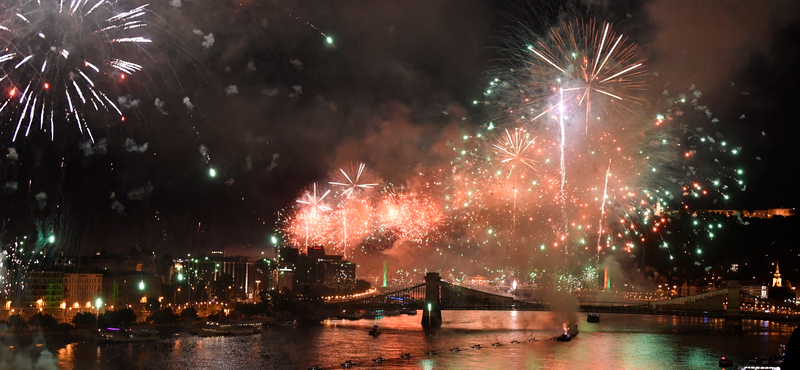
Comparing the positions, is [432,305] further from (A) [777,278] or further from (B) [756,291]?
(A) [777,278]

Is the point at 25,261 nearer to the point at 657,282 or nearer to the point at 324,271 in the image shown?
the point at 657,282

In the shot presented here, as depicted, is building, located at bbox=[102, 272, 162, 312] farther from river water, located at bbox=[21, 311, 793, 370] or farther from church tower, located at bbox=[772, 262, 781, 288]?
church tower, located at bbox=[772, 262, 781, 288]

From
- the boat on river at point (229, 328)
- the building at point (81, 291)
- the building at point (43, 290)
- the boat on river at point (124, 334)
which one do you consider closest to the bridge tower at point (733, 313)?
the boat on river at point (229, 328)

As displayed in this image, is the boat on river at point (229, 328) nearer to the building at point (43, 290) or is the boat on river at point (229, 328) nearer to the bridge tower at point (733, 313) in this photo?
the building at point (43, 290)

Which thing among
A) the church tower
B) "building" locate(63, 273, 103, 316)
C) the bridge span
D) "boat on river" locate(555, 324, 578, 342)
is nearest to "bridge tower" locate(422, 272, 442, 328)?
the bridge span

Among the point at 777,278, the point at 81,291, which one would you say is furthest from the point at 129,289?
the point at 777,278
